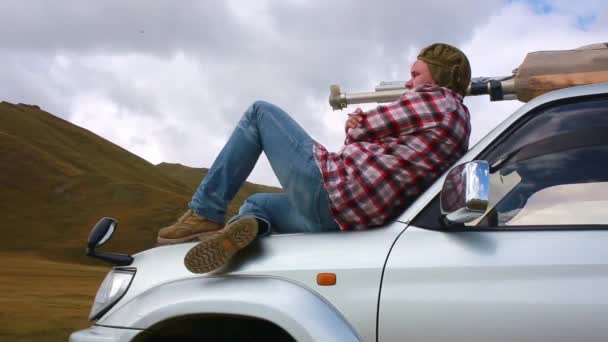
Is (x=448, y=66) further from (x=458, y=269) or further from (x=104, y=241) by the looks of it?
(x=104, y=241)

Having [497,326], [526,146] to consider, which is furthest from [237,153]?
[497,326]

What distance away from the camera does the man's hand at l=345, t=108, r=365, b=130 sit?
246 centimetres

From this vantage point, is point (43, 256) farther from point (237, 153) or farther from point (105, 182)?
point (237, 153)

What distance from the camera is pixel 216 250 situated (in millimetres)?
2057

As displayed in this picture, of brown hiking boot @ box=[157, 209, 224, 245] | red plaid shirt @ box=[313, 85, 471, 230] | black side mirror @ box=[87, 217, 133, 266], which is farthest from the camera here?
brown hiking boot @ box=[157, 209, 224, 245]

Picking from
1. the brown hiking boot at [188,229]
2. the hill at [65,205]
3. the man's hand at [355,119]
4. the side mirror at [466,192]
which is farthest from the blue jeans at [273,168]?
the hill at [65,205]

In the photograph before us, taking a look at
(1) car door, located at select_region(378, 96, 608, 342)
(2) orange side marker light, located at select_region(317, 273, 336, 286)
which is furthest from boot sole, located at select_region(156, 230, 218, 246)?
(1) car door, located at select_region(378, 96, 608, 342)

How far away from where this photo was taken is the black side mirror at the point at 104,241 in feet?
7.68

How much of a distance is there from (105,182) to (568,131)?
3052 inches

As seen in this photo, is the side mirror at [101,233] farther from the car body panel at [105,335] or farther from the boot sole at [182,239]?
the car body panel at [105,335]

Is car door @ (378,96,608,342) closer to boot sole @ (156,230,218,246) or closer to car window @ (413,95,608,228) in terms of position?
car window @ (413,95,608,228)

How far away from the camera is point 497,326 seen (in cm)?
169

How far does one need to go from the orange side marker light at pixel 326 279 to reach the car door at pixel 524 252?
14 centimetres

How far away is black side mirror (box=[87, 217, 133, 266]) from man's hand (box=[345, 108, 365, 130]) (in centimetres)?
87
